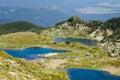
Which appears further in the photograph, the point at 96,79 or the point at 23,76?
the point at 96,79

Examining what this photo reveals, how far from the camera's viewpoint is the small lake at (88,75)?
17325 centimetres

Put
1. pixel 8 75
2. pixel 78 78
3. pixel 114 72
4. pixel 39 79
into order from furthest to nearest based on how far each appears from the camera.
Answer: pixel 114 72 < pixel 78 78 < pixel 39 79 < pixel 8 75

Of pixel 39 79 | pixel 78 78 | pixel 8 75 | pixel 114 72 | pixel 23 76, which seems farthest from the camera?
pixel 114 72

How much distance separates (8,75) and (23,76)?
7.83m

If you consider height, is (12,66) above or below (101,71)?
above

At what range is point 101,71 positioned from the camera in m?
194

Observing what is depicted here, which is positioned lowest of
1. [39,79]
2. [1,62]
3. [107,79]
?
[107,79]

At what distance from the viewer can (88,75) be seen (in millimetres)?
180125

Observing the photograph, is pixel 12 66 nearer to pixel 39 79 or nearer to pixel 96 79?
pixel 39 79

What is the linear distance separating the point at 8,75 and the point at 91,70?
10665cm

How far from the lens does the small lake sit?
17325 centimetres

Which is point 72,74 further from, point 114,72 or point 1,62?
point 1,62

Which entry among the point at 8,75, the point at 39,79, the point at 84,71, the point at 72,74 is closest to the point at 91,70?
the point at 84,71

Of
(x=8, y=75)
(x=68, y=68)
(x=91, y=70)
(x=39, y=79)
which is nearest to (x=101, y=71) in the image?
(x=91, y=70)
